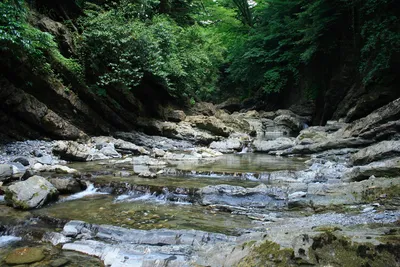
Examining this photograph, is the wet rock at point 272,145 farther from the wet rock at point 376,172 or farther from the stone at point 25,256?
the stone at point 25,256

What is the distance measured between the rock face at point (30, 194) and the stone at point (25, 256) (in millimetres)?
1645

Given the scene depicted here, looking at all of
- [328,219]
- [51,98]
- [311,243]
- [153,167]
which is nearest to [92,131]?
[51,98]

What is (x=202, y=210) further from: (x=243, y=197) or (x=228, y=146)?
(x=228, y=146)

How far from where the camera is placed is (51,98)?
11.7 metres

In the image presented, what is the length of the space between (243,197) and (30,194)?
3.85 metres

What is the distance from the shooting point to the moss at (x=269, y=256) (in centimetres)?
245

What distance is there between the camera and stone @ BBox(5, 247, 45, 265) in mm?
3512

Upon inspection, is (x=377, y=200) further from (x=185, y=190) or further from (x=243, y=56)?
(x=243, y=56)

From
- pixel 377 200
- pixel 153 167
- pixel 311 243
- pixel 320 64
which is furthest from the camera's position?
pixel 320 64

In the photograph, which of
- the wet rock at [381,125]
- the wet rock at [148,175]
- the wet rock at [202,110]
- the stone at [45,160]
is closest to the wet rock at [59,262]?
the wet rock at [148,175]

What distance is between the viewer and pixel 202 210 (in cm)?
531

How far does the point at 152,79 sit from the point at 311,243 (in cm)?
1479

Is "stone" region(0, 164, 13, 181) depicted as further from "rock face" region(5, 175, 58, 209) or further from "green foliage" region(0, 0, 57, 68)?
"green foliage" region(0, 0, 57, 68)

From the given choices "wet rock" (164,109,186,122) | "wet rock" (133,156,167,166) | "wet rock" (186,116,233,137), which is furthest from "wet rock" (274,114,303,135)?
"wet rock" (133,156,167,166)
